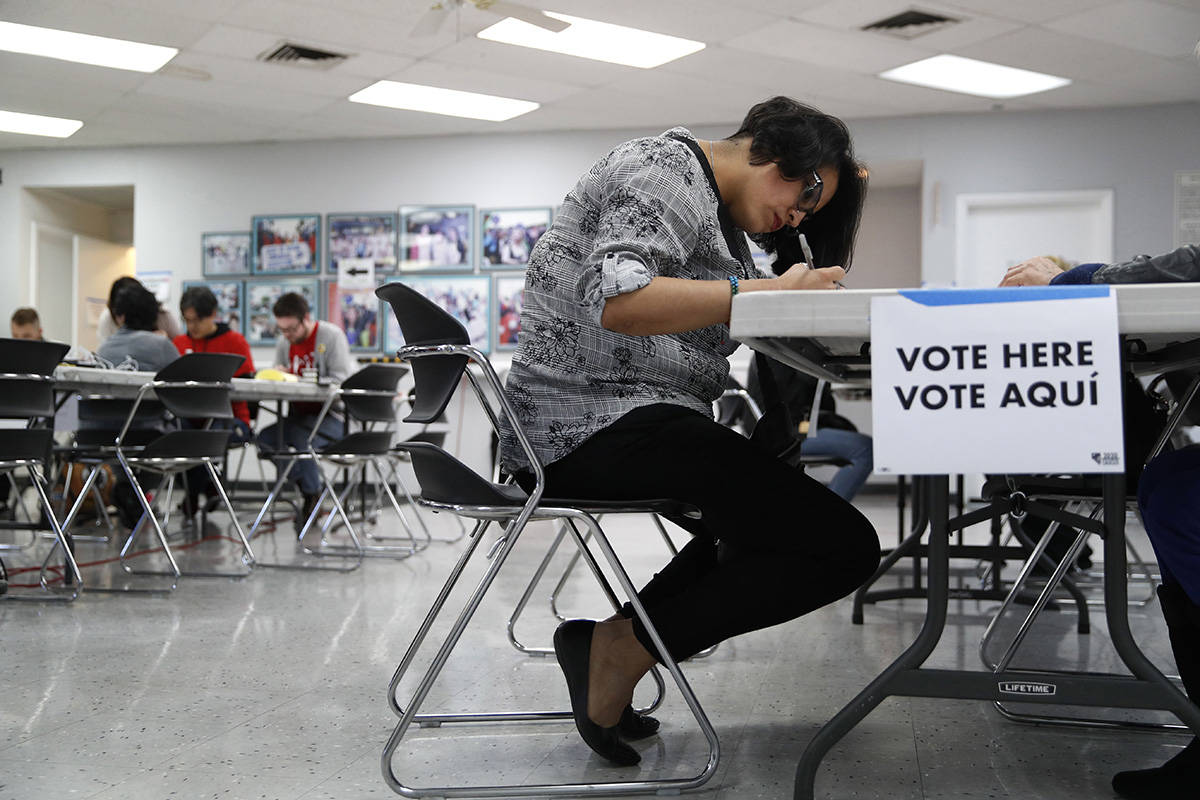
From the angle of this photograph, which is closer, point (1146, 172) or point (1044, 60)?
point (1044, 60)

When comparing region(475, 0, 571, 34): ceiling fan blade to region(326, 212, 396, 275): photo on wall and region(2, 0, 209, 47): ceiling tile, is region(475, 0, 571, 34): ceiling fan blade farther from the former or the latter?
region(326, 212, 396, 275): photo on wall

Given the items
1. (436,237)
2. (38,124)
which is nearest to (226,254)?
(38,124)

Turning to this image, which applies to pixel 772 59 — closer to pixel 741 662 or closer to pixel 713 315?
pixel 741 662

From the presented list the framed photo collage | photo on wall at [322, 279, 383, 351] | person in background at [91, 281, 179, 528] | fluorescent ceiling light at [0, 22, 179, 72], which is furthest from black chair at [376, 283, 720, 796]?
photo on wall at [322, 279, 383, 351]

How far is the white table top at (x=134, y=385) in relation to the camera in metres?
3.44

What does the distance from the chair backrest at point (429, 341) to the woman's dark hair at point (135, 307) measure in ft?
11.2

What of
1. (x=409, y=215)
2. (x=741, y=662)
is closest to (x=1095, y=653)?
(x=741, y=662)

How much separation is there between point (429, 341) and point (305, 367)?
397cm

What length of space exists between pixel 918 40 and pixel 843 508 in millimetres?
4910

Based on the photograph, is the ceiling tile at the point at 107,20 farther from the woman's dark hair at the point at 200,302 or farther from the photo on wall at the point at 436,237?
the photo on wall at the point at 436,237

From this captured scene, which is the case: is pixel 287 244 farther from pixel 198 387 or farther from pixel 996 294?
pixel 996 294

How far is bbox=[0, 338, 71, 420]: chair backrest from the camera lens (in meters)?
2.96

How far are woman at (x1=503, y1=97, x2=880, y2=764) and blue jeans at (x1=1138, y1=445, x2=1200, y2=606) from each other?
360 millimetres

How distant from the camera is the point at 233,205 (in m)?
8.26
